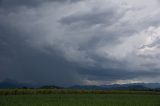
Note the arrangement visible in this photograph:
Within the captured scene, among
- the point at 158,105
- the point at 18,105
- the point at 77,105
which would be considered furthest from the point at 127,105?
the point at 18,105

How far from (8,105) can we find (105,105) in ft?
39.2

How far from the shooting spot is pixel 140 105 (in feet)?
128

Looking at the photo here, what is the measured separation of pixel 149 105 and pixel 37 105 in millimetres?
14770

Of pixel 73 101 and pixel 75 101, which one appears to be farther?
pixel 73 101

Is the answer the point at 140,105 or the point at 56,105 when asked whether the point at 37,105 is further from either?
the point at 140,105

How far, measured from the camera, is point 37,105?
3550cm

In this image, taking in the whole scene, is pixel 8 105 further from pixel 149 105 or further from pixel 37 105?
pixel 149 105

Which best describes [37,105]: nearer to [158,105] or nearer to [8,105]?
[8,105]

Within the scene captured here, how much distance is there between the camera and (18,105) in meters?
35.4

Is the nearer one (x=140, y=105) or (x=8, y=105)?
(x=8, y=105)

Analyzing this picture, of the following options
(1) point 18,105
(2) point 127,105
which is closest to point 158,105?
(2) point 127,105

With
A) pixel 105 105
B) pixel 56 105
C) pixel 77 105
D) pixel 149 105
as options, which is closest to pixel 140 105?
pixel 149 105

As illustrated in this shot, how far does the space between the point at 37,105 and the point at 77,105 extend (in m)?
4.81

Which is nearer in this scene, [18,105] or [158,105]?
[18,105]
